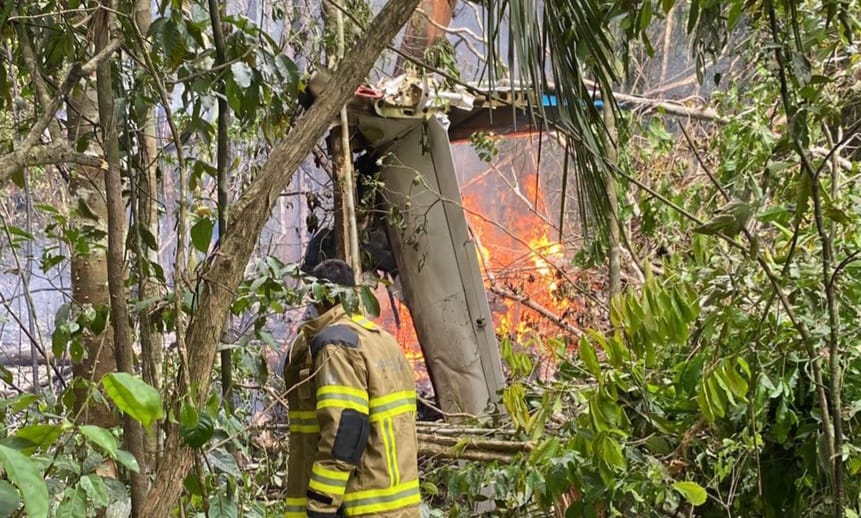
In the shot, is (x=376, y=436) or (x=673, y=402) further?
(x=673, y=402)

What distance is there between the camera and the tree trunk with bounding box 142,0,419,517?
1.21 meters

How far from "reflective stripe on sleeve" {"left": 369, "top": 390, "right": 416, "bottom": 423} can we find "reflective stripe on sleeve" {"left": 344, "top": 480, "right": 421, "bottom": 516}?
22 cm

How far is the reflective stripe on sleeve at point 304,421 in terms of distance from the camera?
2465 millimetres

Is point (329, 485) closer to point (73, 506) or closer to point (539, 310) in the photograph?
point (73, 506)

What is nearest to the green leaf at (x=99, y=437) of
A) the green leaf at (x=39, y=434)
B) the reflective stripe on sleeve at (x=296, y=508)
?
the green leaf at (x=39, y=434)

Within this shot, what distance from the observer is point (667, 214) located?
10.3ft

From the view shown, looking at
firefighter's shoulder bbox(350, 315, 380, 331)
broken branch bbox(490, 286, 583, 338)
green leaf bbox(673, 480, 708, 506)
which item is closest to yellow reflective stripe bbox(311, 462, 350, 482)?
firefighter's shoulder bbox(350, 315, 380, 331)

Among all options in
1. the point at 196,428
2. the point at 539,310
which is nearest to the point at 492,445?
the point at 196,428

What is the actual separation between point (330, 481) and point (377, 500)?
198 mm

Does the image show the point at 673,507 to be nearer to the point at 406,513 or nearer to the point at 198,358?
the point at 406,513

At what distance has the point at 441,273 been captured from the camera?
13.8 ft

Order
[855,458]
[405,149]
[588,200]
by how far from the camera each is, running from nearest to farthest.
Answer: [588,200], [855,458], [405,149]

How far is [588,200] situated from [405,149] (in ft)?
8.17

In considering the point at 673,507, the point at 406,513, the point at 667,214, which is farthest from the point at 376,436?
the point at 667,214
